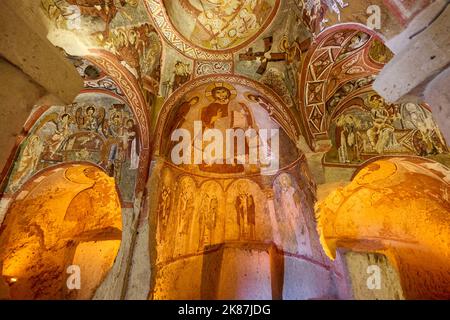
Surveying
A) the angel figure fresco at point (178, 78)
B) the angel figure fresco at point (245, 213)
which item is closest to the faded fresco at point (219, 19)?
the angel figure fresco at point (178, 78)

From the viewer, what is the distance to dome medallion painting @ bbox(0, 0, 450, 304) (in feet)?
20.9

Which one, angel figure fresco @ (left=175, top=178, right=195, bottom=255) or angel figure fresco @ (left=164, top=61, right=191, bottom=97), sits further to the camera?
angel figure fresco @ (left=175, top=178, right=195, bottom=255)

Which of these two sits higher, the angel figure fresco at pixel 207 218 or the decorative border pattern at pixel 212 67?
the decorative border pattern at pixel 212 67

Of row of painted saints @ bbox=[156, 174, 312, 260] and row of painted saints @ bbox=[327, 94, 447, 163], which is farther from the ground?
row of painted saints @ bbox=[327, 94, 447, 163]

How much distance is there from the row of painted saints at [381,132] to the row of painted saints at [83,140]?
5453 millimetres

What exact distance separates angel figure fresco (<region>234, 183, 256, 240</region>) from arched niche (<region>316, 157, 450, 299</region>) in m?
2.19

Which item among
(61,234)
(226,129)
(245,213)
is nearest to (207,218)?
(245,213)

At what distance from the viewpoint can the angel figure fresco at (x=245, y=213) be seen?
9.02 meters

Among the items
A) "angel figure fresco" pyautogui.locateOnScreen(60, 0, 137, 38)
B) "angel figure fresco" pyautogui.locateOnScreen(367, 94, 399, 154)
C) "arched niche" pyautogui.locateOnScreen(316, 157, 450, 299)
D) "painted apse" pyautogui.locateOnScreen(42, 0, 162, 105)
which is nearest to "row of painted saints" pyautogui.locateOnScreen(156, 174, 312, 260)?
"arched niche" pyautogui.locateOnScreen(316, 157, 450, 299)

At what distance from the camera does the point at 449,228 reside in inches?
330

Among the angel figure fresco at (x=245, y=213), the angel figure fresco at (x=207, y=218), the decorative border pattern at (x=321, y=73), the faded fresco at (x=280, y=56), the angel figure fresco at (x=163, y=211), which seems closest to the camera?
the decorative border pattern at (x=321, y=73)

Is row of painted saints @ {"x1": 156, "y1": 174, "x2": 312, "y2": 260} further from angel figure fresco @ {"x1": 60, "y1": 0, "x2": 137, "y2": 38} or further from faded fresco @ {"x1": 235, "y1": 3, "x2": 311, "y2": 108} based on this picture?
angel figure fresco @ {"x1": 60, "y1": 0, "x2": 137, "y2": 38}

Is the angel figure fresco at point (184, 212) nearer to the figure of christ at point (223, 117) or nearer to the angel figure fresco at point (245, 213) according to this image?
the figure of christ at point (223, 117)

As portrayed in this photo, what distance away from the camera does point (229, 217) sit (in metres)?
9.16
